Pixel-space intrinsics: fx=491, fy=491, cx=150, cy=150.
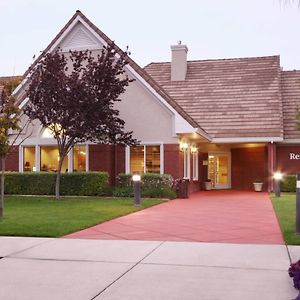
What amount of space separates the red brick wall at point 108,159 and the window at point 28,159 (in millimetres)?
3028

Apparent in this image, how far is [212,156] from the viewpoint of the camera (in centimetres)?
2888

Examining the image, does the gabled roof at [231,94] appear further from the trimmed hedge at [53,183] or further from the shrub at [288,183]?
the trimmed hedge at [53,183]

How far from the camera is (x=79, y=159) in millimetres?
23156

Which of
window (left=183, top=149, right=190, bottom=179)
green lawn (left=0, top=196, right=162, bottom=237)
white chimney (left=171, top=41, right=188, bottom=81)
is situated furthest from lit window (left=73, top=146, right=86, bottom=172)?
white chimney (left=171, top=41, right=188, bottom=81)

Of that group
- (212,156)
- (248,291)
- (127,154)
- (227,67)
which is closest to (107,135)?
(127,154)

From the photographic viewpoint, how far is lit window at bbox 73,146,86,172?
23031 mm

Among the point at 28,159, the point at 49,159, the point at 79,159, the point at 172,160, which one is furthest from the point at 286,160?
the point at 28,159

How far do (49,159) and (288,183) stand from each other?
39.8 feet

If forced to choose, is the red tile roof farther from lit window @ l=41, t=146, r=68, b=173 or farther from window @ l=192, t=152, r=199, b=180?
lit window @ l=41, t=146, r=68, b=173

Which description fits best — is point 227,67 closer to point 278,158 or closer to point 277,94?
point 277,94

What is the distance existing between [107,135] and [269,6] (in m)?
16.1

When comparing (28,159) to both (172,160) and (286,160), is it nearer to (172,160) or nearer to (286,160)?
(172,160)

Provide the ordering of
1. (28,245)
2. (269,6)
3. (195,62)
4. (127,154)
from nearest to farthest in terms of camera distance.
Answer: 1. (269,6)
2. (28,245)
3. (127,154)
4. (195,62)

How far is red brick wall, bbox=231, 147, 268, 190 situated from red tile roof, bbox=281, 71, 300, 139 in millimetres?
1720
